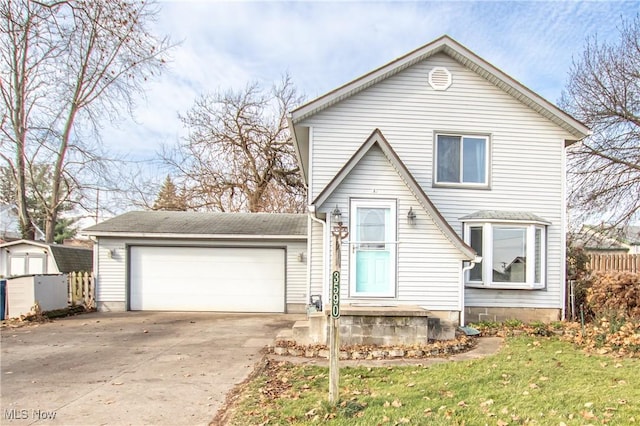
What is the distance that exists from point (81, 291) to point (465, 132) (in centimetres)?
1295

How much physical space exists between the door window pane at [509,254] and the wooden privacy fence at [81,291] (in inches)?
489

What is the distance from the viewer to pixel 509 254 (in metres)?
9.89

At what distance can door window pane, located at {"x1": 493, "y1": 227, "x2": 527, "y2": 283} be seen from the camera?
9.81m

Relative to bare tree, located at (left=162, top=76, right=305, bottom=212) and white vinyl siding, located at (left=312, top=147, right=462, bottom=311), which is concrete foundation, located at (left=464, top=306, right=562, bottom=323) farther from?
bare tree, located at (left=162, top=76, right=305, bottom=212)

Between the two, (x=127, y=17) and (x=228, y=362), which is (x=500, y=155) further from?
(x=127, y=17)

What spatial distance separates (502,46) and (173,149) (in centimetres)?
2055

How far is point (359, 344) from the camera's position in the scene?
23.9ft

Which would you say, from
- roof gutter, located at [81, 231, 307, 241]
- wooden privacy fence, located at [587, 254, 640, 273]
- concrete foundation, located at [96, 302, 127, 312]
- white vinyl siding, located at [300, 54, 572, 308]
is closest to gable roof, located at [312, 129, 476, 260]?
white vinyl siding, located at [300, 54, 572, 308]

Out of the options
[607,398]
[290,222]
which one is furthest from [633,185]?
[607,398]

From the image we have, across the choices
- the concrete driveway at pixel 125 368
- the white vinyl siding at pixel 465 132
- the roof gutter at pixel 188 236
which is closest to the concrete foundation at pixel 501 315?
the white vinyl siding at pixel 465 132

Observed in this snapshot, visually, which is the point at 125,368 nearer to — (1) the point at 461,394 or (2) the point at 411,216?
(1) the point at 461,394

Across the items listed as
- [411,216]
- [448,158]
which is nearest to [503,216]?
[448,158]

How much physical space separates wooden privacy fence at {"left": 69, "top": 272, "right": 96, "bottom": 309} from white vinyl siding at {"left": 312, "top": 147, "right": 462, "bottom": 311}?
9626 millimetres

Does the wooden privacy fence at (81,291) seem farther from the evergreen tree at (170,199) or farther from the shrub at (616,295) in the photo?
the shrub at (616,295)
